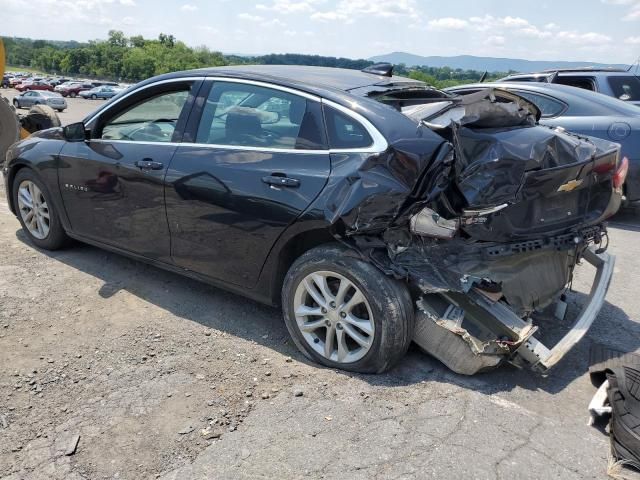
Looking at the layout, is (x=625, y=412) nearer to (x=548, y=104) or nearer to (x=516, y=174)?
(x=516, y=174)

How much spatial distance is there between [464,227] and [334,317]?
908 mm

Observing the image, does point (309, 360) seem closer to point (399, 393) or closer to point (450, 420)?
point (399, 393)

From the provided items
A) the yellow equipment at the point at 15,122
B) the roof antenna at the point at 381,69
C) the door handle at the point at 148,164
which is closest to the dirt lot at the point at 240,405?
the door handle at the point at 148,164

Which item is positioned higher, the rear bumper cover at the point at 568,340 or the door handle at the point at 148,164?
the door handle at the point at 148,164

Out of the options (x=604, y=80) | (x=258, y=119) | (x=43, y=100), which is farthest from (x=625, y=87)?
(x=43, y=100)

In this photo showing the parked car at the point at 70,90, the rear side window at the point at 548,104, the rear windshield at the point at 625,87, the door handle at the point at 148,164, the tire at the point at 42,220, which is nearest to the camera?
the door handle at the point at 148,164

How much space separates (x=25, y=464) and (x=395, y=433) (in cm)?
174

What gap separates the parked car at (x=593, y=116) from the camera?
6.43 meters

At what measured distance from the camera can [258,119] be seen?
3.64 meters

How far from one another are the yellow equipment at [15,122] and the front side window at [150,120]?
5244mm

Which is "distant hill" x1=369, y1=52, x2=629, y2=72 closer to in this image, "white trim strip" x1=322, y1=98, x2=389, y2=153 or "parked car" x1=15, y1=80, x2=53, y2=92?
"white trim strip" x1=322, y1=98, x2=389, y2=153

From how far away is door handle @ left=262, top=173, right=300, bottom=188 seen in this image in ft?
10.8

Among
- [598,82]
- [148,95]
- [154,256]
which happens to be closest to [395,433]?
[154,256]

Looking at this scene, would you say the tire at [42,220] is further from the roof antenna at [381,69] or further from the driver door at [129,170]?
the roof antenna at [381,69]
